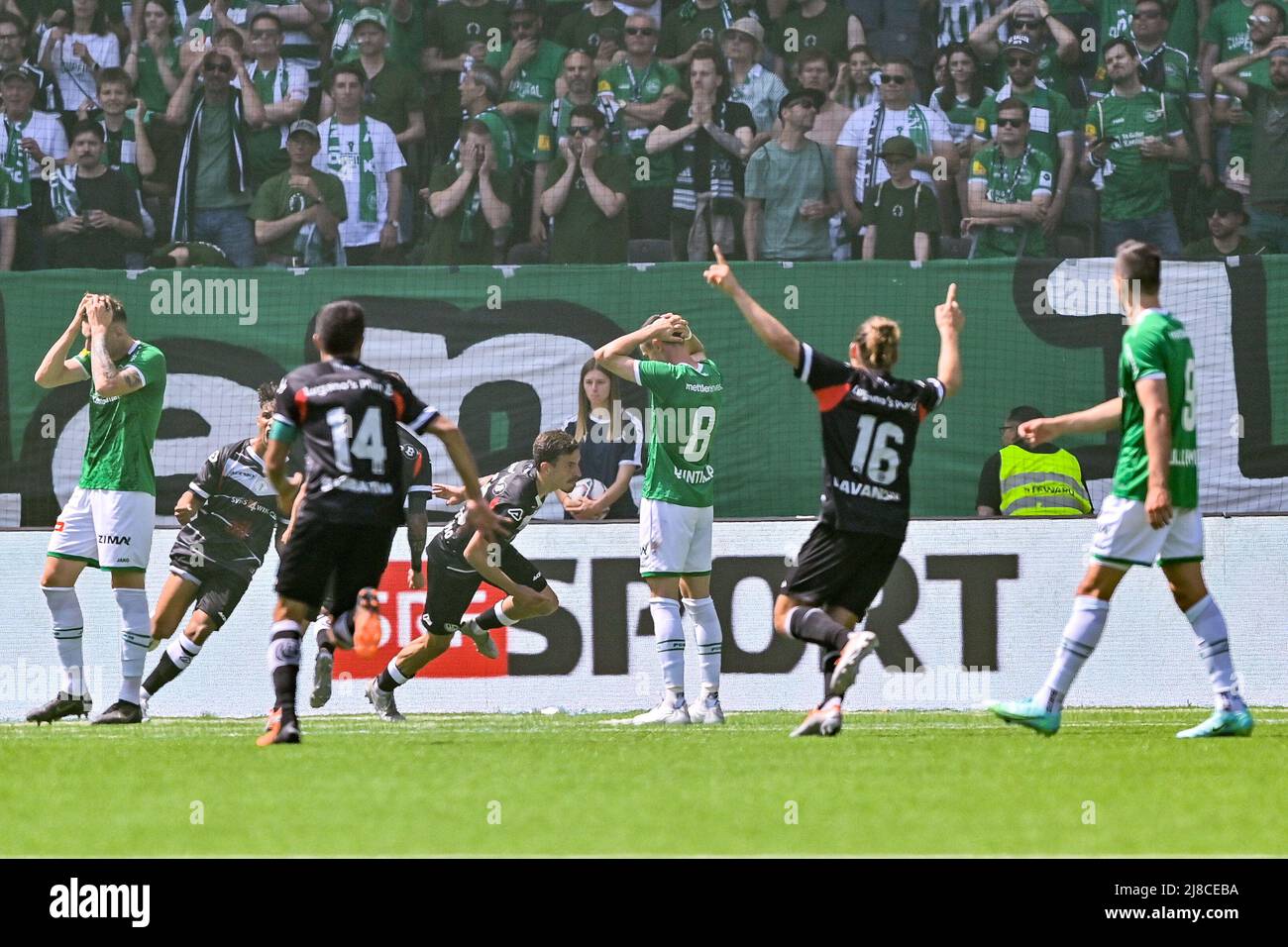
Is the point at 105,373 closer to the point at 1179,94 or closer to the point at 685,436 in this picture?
the point at 685,436

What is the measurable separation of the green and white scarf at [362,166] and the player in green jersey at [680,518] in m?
5.53

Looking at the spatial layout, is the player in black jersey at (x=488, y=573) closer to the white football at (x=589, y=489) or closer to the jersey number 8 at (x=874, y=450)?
the white football at (x=589, y=489)

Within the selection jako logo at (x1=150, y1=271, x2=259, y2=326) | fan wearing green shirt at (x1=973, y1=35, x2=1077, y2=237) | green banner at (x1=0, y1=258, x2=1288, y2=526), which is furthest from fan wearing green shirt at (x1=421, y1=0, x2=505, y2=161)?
fan wearing green shirt at (x1=973, y1=35, x2=1077, y2=237)

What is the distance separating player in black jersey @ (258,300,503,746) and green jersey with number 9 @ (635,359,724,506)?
2249 millimetres

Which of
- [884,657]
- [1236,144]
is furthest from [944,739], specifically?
[1236,144]

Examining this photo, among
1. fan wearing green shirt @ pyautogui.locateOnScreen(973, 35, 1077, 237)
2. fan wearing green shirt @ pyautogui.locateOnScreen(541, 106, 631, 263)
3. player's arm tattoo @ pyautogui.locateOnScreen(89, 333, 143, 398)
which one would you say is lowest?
player's arm tattoo @ pyautogui.locateOnScreen(89, 333, 143, 398)

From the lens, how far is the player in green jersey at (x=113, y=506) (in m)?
10.4

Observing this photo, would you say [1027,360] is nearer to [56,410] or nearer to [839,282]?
[839,282]

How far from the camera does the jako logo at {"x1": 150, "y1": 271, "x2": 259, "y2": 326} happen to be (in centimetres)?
1332

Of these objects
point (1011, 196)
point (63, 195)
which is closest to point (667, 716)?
point (1011, 196)

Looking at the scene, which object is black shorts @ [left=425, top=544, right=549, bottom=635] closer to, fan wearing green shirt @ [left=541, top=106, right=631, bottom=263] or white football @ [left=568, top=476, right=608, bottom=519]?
white football @ [left=568, top=476, right=608, bottom=519]

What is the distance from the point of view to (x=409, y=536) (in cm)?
1195

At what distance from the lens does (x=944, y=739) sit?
353 inches

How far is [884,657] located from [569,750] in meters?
4.37
